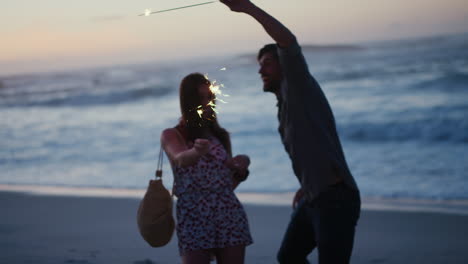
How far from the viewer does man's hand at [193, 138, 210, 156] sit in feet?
11.0

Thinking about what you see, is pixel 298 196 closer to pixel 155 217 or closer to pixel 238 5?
pixel 155 217

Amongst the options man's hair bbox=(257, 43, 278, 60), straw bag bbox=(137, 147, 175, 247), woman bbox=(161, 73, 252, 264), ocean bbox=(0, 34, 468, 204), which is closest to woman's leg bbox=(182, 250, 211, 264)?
woman bbox=(161, 73, 252, 264)

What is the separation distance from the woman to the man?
580 millimetres

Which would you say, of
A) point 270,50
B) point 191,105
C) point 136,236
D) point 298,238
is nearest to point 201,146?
point 191,105

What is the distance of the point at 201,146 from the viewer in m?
3.34

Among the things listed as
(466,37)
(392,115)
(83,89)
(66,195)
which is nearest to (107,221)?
(66,195)

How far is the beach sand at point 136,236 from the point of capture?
5770mm

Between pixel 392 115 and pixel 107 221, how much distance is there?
12.3 m

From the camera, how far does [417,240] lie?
20.6ft

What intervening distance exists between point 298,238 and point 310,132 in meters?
0.72

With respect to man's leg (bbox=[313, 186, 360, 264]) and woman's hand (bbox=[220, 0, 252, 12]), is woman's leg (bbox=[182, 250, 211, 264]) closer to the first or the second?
man's leg (bbox=[313, 186, 360, 264])

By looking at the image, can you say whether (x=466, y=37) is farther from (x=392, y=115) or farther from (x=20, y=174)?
(x=20, y=174)

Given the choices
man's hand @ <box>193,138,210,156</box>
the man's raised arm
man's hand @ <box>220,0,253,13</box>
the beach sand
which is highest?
man's hand @ <box>220,0,253,13</box>

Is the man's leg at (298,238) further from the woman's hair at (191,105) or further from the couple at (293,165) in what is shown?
the woman's hair at (191,105)
